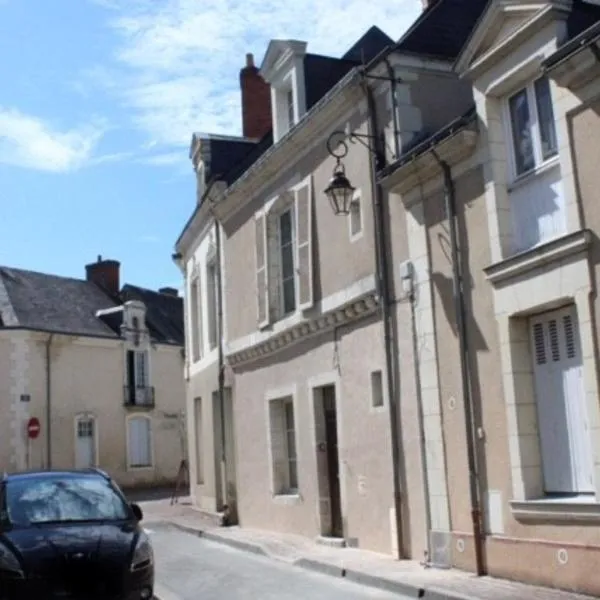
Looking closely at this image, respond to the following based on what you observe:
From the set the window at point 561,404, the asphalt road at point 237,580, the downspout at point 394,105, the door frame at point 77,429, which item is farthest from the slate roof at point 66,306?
the window at point 561,404

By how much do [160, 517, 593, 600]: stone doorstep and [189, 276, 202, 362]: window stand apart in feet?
20.9

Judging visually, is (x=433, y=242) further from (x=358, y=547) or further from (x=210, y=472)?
(x=210, y=472)

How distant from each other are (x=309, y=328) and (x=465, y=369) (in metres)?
4.30

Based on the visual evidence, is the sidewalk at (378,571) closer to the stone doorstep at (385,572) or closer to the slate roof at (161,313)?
the stone doorstep at (385,572)

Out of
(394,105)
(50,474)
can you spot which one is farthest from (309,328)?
(50,474)

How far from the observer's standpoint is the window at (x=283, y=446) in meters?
15.2

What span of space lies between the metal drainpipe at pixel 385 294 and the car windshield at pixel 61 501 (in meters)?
3.46

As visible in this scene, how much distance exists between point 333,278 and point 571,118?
5384 mm

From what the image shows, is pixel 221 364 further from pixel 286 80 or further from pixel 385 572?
pixel 385 572

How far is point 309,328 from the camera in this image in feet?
44.9

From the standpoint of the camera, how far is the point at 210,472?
63.3 feet

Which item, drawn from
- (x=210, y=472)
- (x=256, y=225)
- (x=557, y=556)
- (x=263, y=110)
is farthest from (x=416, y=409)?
(x=263, y=110)

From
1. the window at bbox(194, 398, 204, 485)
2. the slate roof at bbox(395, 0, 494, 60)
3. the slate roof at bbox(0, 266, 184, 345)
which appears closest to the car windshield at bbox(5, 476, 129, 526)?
the slate roof at bbox(395, 0, 494, 60)

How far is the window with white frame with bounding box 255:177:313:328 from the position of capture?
14.7m
